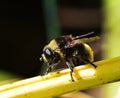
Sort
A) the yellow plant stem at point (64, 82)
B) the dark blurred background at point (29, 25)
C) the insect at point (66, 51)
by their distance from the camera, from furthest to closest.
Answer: the dark blurred background at point (29, 25)
the insect at point (66, 51)
the yellow plant stem at point (64, 82)

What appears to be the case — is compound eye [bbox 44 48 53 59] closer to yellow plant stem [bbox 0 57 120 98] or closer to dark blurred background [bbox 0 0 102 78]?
yellow plant stem [bbox 0 57 120 98]

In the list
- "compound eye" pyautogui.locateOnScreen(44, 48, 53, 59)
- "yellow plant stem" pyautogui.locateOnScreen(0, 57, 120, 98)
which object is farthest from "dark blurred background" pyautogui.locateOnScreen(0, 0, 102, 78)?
"yellow plant stem" pyautogui.locateOnScreen(0, 57, 120, 98)

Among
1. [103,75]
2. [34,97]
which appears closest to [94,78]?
[103,75]

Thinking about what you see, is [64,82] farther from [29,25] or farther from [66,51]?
[29,25]

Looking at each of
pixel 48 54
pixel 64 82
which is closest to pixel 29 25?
pixel 48 54

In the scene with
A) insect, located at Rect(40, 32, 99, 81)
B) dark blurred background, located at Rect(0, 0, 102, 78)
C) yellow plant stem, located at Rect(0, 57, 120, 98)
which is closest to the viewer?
yellow plant stem, located at Rect(0, 57, 120, 98)

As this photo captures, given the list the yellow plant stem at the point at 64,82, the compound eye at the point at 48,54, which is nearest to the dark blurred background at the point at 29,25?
the compound eye at the point at 48,54

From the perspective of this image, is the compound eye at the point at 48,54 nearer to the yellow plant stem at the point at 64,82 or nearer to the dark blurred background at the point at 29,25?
the yellow plant stem at the point at 64,82
